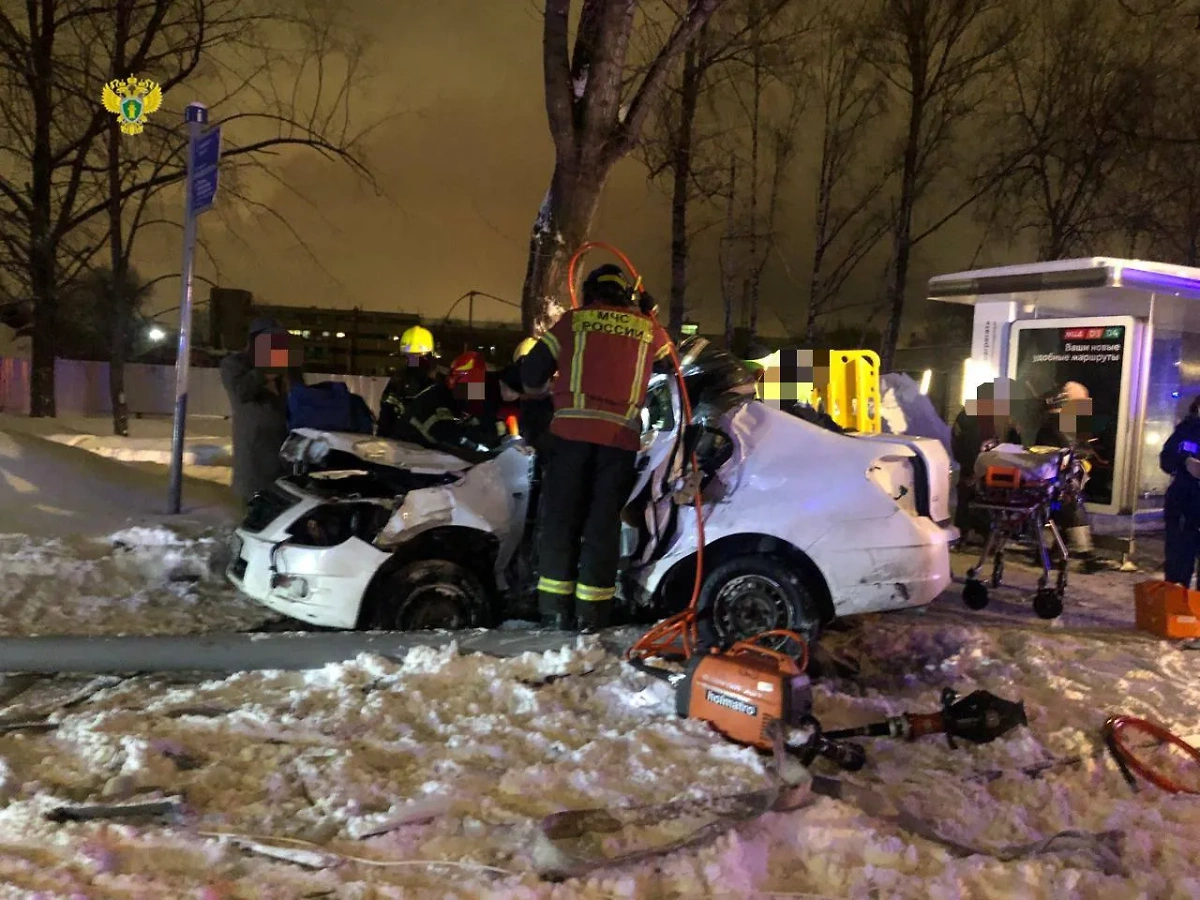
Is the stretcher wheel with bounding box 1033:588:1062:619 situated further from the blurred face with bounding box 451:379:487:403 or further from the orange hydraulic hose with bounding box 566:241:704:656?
the blurred face with bounding box 451:379:487:403

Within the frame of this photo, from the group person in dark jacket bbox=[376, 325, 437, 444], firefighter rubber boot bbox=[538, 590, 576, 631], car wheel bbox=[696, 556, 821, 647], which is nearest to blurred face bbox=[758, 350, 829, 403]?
car wheel bbox=[696, 556, 821, 647]

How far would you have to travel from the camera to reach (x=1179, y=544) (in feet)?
22.0

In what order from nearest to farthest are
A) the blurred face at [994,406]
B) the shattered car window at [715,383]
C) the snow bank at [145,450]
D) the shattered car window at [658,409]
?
the shattered car window at [715,383]
the shattered car window at [658,409]
the blurred face at [994,406]
the snow bank at [145,450]

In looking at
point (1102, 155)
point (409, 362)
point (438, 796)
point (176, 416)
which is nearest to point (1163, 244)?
point (1102, 155)

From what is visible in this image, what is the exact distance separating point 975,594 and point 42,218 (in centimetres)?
1487

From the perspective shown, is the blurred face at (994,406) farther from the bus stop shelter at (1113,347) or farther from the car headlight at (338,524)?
the car headlight at (338,524)

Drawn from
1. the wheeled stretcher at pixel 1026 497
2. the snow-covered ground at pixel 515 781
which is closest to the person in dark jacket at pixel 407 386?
the snow-covered ground at pixel 515 781

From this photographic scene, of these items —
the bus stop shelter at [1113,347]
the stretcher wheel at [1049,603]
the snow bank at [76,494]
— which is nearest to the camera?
the stretcher wheel at [1049,603]

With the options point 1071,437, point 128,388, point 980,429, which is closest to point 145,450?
point 980,429

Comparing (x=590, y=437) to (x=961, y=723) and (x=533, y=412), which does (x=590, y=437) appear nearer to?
(x=533, y=412)

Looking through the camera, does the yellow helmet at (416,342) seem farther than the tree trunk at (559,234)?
No

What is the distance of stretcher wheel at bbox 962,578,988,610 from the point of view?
21.5 ft

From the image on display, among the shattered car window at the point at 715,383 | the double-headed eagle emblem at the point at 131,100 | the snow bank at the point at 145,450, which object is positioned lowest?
the snow bank at the point at 145,450

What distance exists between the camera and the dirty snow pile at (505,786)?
2543mm
